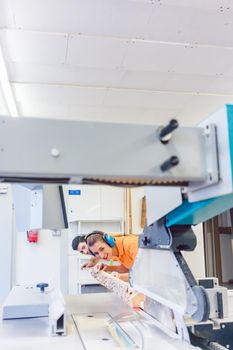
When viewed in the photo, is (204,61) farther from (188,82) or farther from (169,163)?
(169,163)

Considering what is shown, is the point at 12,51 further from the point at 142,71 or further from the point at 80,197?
the point at 80,197

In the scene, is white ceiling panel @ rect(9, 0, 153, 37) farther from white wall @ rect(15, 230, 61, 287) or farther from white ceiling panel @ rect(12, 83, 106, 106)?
white wall @ rect(15, 230, 61, 287)

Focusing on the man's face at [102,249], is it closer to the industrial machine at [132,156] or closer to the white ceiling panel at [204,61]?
the white ceiling panel at [204,61]

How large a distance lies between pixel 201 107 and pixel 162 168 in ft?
11.3

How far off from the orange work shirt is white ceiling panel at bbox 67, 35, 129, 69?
1.48m

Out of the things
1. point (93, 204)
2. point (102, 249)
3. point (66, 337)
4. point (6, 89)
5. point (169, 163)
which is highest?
point (6, 89)

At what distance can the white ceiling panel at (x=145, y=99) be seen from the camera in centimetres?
358

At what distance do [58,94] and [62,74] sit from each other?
42cm

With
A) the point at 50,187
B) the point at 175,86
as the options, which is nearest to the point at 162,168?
the point at 50,187

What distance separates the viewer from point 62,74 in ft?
10.5

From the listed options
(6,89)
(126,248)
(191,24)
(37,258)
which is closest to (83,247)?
(126,248)

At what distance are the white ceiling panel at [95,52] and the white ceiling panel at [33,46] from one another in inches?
3.1

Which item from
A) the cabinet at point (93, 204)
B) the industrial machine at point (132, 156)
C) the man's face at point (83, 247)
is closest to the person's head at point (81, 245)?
the man's face at point (83, 247)

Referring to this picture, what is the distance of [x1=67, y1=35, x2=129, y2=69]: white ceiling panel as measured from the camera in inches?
105
